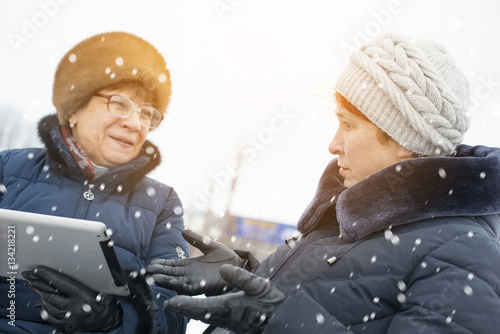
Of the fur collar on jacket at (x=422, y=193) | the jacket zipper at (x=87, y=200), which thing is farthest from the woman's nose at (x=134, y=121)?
the fur collar on jacket at (x=422, y=193)

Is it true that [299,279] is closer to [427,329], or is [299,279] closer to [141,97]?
[427,329]

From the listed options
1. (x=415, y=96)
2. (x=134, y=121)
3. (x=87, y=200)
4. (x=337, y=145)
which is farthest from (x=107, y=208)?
(x=415, y=96)

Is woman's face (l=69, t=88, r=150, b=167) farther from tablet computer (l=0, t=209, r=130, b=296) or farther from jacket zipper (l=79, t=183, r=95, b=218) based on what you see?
tablet computer (l=0, t=209, r=130, b=296)

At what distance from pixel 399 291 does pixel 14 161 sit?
1.82 metres

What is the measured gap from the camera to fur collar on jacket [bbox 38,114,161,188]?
1.83 metres

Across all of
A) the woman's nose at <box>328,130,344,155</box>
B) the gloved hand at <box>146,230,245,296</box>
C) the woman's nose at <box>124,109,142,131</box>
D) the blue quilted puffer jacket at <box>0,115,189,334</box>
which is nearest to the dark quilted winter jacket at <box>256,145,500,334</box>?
the woman's nose at <box>328,130,344,155</box>

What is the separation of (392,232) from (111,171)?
135 centimetres

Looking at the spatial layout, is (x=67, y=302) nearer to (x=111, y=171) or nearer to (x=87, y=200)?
(x=87, y=200)

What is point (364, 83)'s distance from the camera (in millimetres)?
1370

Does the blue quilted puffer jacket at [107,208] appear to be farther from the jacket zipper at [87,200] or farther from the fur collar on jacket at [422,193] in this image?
the fur collar on jacket at [422,193]

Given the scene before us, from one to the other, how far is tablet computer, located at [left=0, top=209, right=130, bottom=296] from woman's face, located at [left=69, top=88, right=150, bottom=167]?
2.17 feet

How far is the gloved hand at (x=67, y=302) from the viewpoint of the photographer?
1.45 metres

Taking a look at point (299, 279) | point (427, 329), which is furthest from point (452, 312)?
point (299, 279)

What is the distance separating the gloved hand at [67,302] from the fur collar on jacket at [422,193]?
3.43 feet
